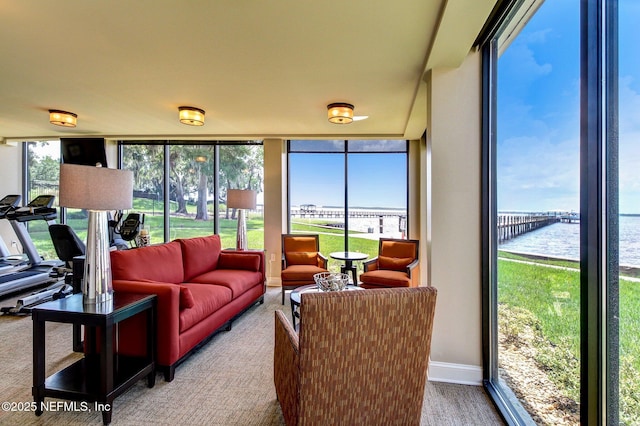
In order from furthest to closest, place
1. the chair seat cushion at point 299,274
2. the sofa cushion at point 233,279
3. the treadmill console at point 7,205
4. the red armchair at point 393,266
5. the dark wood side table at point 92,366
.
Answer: the treadmill console at point 7,205
the chair seat cushion at point 299,274
the red armchair at point 393,266
the sofa cushion at point 233,279
the dark wood side table at point 92,366

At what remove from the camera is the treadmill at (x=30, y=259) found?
4168 millimetres

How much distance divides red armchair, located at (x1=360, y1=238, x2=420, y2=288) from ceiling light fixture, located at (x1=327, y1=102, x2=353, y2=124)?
200 cm

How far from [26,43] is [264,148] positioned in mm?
3218

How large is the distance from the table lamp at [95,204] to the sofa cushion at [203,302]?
58 centimetres

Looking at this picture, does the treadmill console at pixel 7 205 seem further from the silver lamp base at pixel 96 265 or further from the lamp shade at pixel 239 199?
the silver lamp base at pixel 96 265

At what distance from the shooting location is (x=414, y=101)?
3303 mm

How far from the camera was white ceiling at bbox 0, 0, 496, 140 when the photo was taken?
1855 millimetres

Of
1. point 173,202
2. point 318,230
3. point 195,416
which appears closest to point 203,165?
point 173,202

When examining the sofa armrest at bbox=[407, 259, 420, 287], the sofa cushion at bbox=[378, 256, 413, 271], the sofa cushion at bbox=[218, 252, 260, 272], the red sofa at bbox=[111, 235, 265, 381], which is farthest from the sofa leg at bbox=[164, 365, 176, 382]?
the sofa cushion at bbox=[378, 256, 413, 271]

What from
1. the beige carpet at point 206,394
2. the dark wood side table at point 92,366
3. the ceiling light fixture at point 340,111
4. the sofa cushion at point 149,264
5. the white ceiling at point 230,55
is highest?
the white ceiling at point 230,55

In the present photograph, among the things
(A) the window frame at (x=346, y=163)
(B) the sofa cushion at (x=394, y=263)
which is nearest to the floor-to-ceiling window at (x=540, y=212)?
(B) the sofa cushion at (x=394, y=263)

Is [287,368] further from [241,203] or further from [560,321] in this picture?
[241,203]

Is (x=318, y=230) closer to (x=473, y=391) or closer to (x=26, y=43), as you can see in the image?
(x=473, y=391)

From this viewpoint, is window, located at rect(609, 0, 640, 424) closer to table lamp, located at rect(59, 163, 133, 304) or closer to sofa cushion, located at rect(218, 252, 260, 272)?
table lamp, located at rect(59, 163, 133, 304)
